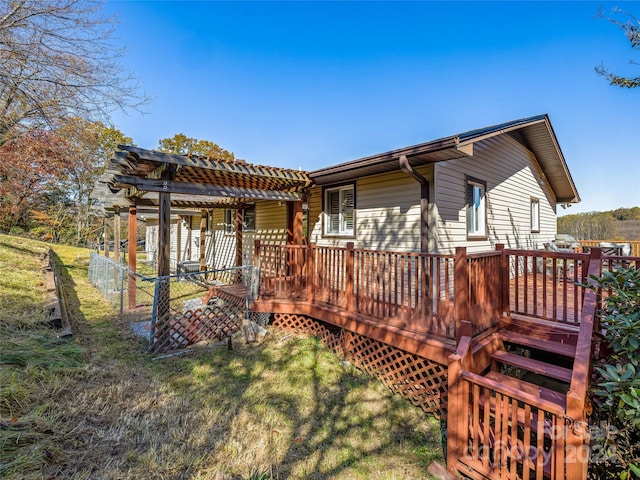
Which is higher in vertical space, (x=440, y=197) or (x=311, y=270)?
(x=440, y=197)

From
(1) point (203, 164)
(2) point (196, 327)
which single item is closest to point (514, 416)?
(2) point (196, 327)

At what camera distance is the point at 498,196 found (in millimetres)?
7809

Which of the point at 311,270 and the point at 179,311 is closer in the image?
the point at 311,270

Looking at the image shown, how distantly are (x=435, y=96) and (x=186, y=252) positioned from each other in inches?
555

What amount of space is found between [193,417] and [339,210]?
5225mm

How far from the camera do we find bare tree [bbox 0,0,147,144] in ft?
22.0

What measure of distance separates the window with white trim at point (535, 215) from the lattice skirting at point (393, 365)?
8275 mm

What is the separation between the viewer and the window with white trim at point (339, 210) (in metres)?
7.04

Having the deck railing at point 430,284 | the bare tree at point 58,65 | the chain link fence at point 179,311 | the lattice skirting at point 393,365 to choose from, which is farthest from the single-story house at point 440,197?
the bare tree at point 58,65

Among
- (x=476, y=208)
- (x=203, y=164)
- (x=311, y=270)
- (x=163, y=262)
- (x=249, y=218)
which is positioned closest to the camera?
(x=203, y=164)

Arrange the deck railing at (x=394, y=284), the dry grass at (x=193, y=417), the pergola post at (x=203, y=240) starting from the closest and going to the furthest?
the dry grass at (x=193, y=417) < the deck railing at (x=394, y=284) < the pergola post at (x=203, y=240)

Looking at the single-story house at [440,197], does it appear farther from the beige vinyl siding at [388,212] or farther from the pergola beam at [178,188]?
the pergola beam at [178,188]

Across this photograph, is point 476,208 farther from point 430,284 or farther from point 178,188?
point 178,188

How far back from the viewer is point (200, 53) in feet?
34.3
